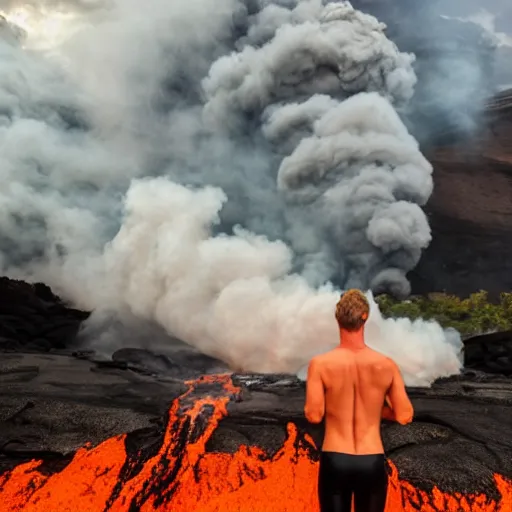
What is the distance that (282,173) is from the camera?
93.7ft

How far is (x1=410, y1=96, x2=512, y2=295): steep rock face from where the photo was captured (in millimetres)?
32500

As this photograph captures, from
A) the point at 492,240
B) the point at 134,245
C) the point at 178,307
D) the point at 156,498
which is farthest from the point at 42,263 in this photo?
the point at 492,240

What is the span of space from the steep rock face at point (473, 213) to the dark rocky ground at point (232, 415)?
18.5 metres

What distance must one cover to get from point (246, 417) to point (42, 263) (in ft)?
73.4

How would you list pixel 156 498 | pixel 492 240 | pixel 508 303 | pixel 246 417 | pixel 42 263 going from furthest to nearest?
pixel 492 240 < pixel 42 263 < pixel 508 303 < pixel 246 417 < pixel 156 498

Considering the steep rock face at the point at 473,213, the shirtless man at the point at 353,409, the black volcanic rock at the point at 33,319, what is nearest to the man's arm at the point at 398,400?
the shirtless man at the point at 353,409

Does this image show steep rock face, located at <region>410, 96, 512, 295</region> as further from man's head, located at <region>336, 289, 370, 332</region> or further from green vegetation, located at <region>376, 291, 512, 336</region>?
man's head, located at <region>336, 289, 370, 332</region>

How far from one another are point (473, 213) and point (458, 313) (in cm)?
1303

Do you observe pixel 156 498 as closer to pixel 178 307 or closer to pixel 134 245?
pixel 178 307

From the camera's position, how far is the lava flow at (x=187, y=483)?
6.57m

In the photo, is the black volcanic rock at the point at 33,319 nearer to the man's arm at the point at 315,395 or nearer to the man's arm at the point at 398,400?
the man's arm at the point at 315,395

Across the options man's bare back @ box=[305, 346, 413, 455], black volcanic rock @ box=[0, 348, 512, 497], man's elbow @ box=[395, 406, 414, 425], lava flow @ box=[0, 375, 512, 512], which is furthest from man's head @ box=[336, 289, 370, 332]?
black volcanic rock @ box=[0, 348, 512, 497]

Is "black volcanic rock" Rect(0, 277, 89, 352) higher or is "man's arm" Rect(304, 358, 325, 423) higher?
"black volcanic rock" Rect(0, 277, 89, 352)

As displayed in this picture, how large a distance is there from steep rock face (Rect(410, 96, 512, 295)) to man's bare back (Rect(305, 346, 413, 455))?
30407 mm
